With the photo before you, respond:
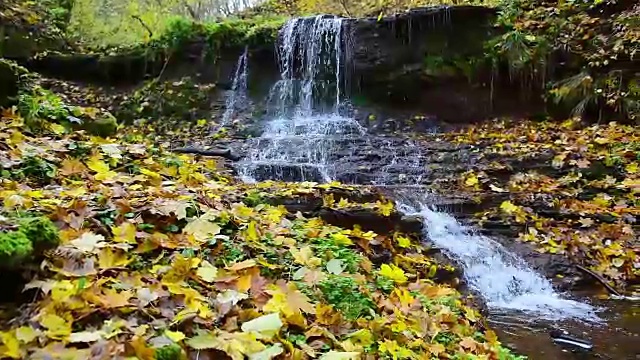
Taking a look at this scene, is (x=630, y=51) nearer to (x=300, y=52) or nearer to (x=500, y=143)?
(x=500, y=143)

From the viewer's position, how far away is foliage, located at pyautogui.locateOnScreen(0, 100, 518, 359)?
1.56 meters

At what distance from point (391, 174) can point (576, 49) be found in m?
5.00

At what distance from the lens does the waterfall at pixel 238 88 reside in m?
11.3

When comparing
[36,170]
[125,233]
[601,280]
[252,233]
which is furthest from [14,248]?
[601,280]

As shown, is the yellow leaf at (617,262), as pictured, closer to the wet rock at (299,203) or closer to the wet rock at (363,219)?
the wet rock at (363,219)

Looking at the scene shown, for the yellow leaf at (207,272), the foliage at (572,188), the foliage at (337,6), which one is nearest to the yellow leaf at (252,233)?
the yellow leaf at (207,272)

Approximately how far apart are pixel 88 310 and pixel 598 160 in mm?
7340

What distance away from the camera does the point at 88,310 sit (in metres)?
1.60

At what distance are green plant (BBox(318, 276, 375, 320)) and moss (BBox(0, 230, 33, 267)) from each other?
132 centimetres

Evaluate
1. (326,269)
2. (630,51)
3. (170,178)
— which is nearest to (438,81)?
(630,51)

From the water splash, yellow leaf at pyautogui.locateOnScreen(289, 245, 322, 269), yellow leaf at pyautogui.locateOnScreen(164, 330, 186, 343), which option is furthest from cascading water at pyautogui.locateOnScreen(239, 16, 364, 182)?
yellow leaf at pyautogui.locateOnScreen(164, 330, 186, 343)

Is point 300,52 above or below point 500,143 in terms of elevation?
above

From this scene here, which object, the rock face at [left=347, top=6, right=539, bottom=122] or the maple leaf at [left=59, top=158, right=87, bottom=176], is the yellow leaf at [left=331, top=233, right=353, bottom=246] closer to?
the maple leaf at [left=59, top=158, right=87, bottom=176]

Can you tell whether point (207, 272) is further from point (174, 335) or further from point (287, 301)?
point (174, 335)
